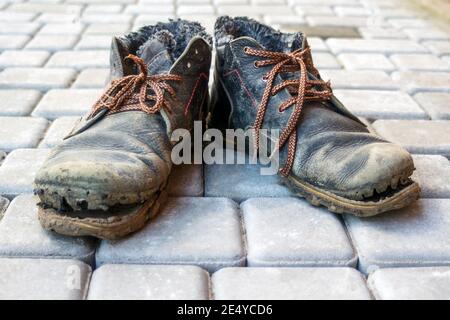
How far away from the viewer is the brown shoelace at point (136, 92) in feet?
4.39

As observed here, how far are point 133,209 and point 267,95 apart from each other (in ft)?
1.46

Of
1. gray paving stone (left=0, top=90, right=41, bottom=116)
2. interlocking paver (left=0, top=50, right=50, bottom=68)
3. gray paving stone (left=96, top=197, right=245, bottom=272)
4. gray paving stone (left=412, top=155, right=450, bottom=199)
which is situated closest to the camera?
gray paving stone (left=96, top=197, right=245, bottom=272)

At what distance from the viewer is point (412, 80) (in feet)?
7.00

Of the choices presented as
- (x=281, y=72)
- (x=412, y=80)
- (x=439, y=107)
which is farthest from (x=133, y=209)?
(x=412, y=80)

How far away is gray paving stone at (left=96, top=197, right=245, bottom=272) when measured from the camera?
1.12 meters

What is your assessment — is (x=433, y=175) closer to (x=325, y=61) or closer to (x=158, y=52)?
(x=158, y=52)

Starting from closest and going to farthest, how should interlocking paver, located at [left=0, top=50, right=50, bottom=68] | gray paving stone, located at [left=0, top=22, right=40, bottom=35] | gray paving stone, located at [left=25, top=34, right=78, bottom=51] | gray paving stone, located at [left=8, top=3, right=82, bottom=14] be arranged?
1. interlocking paver, located at [left=0, top=50, right=50, bottom=68]
2. gray paving stone, located at [left=25, top=34, right=78, bottom=51]
3. gray paving stone, located at [left=0, top=22, right=40, bottom=35]
4. gray paving stone, located at [left=8, top=3, right=82, bottom=14]

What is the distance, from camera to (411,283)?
3.51 feet

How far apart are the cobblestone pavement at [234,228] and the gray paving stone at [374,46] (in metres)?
0.24

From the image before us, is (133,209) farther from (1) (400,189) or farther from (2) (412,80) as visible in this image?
(2) (412,80)

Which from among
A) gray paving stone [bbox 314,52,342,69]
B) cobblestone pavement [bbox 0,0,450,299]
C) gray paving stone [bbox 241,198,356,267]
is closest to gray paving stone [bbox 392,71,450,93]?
cobblestone pavement [bbox 0,0,450,299]

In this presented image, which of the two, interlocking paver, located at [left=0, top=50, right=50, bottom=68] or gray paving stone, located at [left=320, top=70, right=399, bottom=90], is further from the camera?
interlocking paver, located at [left=0, top=50, right=50, bottom=68]

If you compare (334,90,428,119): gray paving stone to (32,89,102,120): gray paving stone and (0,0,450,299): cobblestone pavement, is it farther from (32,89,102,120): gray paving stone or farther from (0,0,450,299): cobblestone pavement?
(32,89,102,120): gray paving stone

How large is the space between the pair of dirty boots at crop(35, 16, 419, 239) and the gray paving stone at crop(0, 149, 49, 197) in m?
0.19
